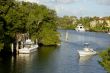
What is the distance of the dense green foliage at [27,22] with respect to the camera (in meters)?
67.5

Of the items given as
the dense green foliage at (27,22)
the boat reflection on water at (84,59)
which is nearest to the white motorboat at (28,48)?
the dense green foliage at (27,22)

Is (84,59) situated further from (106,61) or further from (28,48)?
(106,61)

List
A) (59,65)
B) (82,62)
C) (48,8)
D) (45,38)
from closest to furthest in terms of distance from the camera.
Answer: (59,65) < (82,62) < (45,38) < (48,8)

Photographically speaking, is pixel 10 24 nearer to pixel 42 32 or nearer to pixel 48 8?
pixel 42 32


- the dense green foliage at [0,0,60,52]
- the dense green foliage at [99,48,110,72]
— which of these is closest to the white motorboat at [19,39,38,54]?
the dense green foliage at [0,0,60,52]

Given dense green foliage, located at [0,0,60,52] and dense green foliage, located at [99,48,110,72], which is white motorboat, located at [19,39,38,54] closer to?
dense green foliage, located at [0,0,60,52]

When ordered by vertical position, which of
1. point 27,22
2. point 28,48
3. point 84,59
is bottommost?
point 84,59

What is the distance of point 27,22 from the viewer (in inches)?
3435

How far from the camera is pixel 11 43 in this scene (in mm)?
73000

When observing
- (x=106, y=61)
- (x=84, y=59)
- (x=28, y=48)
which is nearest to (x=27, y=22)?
(x=28, y=48)

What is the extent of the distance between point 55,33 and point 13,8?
1102 inches

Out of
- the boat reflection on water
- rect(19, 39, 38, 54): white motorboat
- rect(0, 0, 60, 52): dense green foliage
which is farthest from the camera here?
rect(19, 39, 38, 54): white motorboat

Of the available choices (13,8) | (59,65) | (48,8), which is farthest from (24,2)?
(59,65)

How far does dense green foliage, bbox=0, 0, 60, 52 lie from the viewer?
6750 cm
